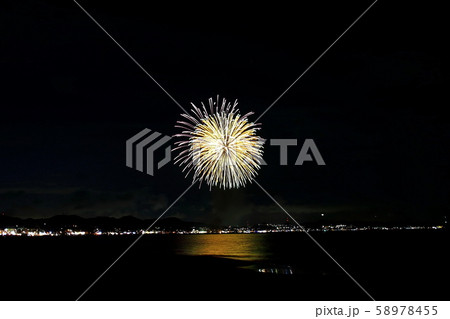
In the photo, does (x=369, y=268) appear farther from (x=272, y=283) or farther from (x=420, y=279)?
(x=272, y=283)

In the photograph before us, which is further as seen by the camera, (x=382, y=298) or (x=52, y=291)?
(x=52, y=291)

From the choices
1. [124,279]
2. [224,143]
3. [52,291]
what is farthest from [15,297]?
[224,143]

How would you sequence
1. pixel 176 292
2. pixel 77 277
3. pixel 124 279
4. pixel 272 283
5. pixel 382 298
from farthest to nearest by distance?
pixel 77 277, pixel 124 279, pixel 272 283, pixel 176 292, pixel 382 298

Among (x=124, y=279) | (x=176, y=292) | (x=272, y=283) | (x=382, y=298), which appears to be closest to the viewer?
(x=382, y=298)

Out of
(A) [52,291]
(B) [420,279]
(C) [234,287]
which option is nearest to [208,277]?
(C) [234,287]

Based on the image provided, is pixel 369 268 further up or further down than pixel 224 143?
further down
